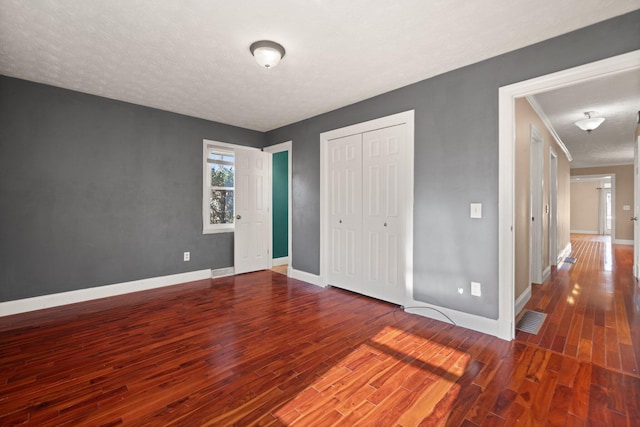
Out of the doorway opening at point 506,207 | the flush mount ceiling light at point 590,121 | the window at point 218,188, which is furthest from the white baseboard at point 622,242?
the window at point 218,188

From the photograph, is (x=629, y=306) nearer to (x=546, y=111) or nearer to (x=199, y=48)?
(x=546, y=111)

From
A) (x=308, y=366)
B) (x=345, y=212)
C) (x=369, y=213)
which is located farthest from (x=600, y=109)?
(x=308, y=366)

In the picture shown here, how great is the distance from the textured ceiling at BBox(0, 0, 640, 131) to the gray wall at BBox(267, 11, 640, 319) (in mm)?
147

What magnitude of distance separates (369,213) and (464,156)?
1362mm

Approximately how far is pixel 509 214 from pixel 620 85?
2.37 m

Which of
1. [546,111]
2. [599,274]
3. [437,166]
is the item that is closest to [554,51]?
[437,166]

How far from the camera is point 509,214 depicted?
261cm

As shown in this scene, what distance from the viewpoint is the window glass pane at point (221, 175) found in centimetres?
511

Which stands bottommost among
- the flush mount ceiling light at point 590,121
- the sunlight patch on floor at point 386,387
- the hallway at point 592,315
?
the sunlight patch on floor at point 386,387

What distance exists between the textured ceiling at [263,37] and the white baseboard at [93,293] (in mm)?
2597

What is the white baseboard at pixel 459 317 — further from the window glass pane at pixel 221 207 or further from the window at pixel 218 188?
the window glass pane at pixel 221 207

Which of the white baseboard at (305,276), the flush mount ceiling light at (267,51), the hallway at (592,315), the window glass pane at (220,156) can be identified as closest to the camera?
the hallway at (592,315)

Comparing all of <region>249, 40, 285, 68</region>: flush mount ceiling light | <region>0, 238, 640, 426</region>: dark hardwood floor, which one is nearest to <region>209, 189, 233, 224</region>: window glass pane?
<region>0, 238, 640, 426</region>: dark hardwood floor

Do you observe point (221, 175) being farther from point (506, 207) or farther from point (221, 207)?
point (506, 207)
